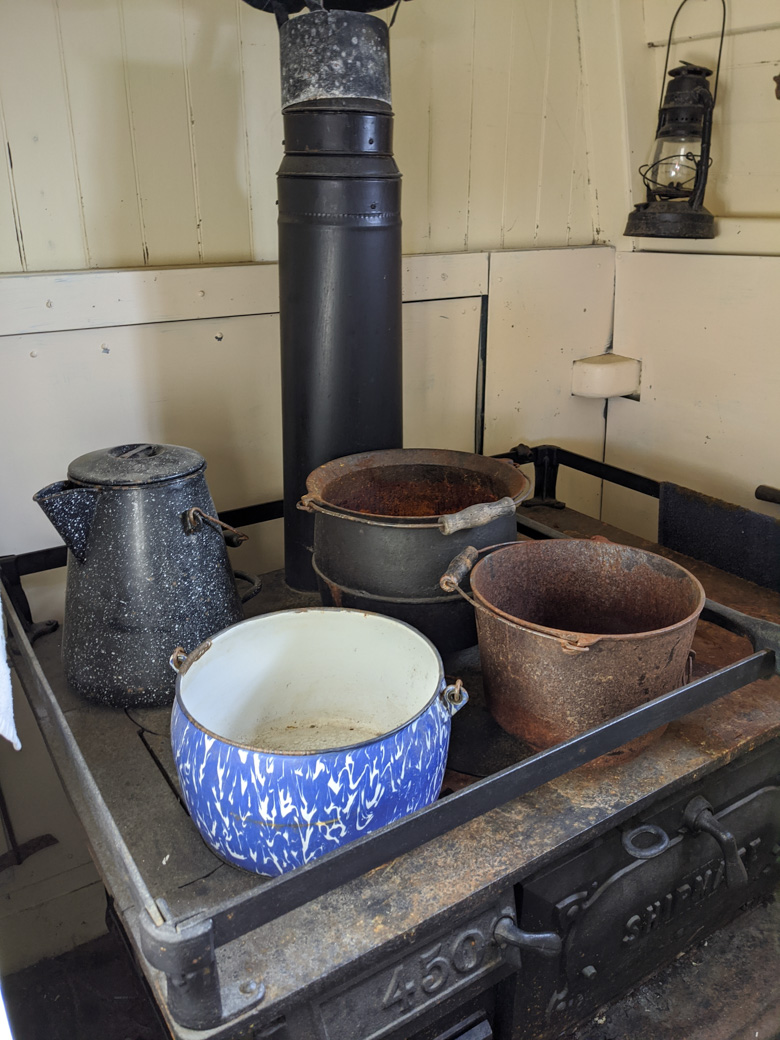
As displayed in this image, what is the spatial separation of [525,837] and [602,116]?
1395 millimetres

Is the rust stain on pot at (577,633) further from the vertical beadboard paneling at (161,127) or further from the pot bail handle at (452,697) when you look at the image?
the vertical beadboard paneling at (161,127)

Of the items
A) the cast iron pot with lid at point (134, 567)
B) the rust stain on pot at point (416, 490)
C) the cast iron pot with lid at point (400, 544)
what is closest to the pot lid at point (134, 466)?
the cast iron pot with lid at point (134, 567)

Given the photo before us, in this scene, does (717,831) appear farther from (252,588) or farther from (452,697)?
(252,588)

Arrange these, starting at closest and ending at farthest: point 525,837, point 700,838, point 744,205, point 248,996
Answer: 1. point 248,996
2. point 525,837
3. point 700,838
4. point 744,205

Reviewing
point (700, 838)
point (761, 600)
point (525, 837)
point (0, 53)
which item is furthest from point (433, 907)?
point (0, 53)

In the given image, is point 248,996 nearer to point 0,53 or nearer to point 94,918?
point 94,918

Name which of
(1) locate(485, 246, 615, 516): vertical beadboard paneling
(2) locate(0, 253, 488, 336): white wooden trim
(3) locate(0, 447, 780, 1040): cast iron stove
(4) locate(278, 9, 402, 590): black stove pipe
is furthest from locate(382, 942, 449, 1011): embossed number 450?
(1) locate(485, 246, 615, 516): vertical beadboard paneling

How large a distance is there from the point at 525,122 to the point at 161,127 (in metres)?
0.71

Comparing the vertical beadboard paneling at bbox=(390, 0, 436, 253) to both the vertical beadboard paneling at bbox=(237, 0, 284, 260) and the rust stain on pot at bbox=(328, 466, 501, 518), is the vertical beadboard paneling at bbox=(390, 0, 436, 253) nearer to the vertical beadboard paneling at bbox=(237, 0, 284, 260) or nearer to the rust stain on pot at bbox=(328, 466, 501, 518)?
the vertical beadboard paneling at bbox=(237, 0, 284, 260)

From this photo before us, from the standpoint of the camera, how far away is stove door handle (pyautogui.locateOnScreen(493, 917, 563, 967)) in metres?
0.78

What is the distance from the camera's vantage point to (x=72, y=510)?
3.06 feet

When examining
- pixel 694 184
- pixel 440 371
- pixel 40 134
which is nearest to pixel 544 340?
pixel 440 371

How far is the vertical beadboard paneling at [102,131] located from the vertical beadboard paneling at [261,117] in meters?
0.19

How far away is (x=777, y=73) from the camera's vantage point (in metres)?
1.41
